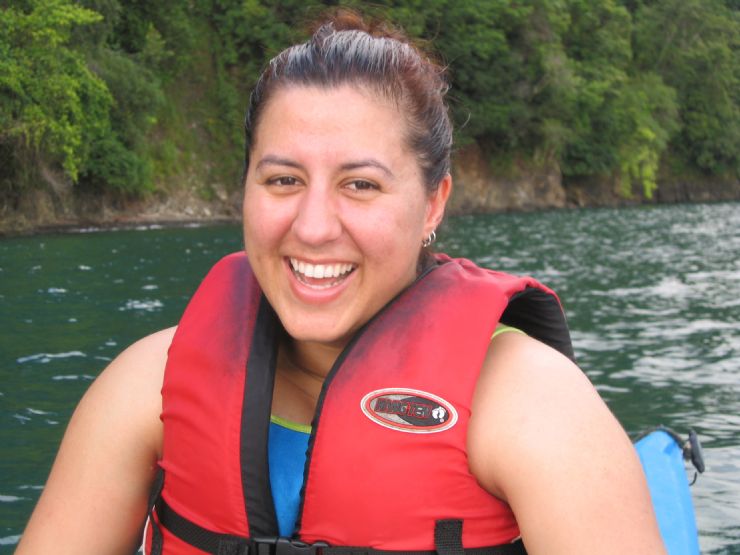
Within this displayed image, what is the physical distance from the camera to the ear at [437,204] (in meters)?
2.00

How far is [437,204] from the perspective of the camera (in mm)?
2035

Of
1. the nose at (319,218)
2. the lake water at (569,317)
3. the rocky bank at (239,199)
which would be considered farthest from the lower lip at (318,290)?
the rocky bank at (239,199)

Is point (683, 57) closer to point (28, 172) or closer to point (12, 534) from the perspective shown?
point (28, 172)

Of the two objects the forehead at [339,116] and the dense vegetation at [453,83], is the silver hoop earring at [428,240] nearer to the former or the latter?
the forehead at [339,116]

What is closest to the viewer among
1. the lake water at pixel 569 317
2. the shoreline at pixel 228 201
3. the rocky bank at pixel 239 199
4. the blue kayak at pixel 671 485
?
the blue kayak at pixel 671 485

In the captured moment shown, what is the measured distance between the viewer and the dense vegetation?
20406 millimetres

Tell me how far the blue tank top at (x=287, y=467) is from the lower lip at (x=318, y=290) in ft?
0.95

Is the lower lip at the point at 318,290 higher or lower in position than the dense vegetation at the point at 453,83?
higher

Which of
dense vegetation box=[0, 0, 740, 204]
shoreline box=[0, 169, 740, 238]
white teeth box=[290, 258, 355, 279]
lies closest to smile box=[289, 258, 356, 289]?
white teeth box=[290, 258, 355, 279]

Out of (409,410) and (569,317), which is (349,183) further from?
(569,317)

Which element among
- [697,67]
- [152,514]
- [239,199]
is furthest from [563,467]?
[697,67]

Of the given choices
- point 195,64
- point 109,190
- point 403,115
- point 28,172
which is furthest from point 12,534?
point 195,64

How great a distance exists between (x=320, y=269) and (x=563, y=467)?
1.99 feet

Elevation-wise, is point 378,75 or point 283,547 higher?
point 378,75
